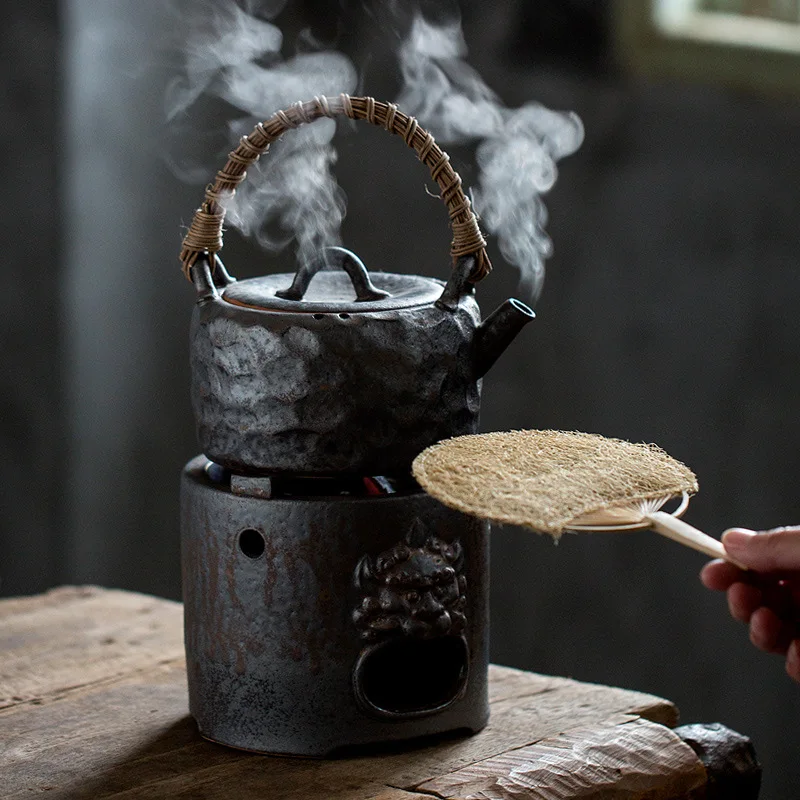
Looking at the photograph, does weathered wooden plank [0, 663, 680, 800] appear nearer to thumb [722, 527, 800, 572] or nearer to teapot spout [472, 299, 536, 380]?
thumb [722, 527, 800, 572]

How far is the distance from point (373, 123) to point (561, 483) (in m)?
0.53

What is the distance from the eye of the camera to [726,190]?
299cm

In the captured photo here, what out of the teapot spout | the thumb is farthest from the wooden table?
the teapot spout

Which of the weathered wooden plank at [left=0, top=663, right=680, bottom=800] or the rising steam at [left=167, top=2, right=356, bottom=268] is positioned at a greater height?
the rising steam at [left=167, top=2, right=356, bottom=268]

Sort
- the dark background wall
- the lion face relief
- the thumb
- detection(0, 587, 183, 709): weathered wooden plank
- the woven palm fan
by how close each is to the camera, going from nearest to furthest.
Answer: the woven palm fan < the thumb < the lion face relief < detection(0, 587, 183, 709): weathered wooden plank < the dark background wall

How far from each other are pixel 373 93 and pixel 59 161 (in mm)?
848

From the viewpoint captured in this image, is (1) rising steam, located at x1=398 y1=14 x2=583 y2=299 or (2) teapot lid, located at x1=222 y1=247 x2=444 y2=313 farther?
(1) rising steam, located at x1=398 y1=14 x2=583 y2=299

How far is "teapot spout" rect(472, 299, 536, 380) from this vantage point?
152cm

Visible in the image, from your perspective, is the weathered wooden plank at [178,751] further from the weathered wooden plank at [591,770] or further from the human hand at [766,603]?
the human hand at [766,603]

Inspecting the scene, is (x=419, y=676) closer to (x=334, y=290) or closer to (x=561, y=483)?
(x=561, y=483)

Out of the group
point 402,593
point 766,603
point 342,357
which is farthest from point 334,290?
point 766,603

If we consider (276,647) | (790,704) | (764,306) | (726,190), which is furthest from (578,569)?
(276,647)

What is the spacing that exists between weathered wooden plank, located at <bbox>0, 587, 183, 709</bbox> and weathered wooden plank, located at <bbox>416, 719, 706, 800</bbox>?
2.09 feet

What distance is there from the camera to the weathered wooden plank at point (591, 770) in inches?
55.7
